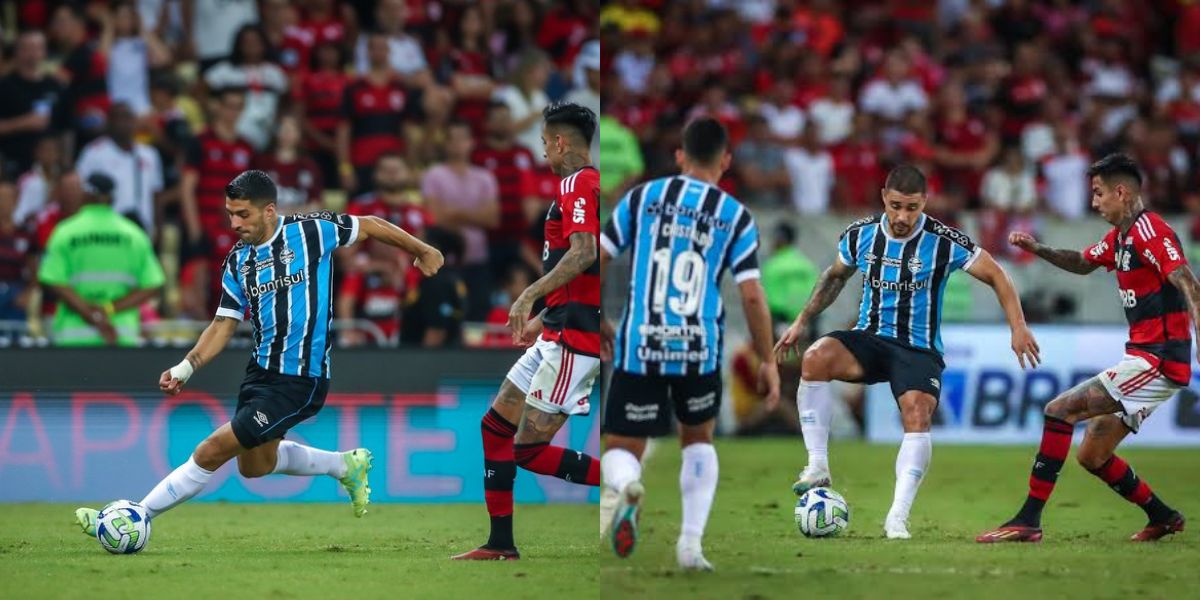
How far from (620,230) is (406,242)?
1.83 meters

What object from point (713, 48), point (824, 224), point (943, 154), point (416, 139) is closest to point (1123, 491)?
point (824, 224)

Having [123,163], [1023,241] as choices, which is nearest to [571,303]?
[1023,241]

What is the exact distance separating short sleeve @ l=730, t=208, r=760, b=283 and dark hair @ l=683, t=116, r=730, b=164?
29 centimetres

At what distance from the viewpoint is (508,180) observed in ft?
55.5

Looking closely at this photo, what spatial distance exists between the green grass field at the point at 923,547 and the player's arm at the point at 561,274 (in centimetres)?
128

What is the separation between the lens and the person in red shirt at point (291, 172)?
1625cm

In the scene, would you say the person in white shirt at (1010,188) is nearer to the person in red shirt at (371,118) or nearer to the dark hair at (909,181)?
the person in red shirt at (371,118)

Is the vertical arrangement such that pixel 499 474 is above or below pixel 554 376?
below

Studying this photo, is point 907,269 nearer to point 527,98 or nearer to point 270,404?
point 270,404

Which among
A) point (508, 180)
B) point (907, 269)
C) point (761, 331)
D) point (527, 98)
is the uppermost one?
point (527, 98)

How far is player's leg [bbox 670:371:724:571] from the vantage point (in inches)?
302

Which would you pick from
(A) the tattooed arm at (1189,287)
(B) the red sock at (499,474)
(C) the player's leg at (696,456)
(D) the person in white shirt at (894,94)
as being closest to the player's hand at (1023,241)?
(A) the tattooed arm at (1189,287)

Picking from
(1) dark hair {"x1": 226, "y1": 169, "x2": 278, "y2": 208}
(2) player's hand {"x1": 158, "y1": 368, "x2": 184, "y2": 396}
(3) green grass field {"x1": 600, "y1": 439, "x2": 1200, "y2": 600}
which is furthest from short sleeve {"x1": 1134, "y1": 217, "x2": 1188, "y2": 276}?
(2) player's hand {"x1": 158, "y1": 368, "x2": 184, "y2": 396}

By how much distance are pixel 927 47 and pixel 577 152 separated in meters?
14.8
